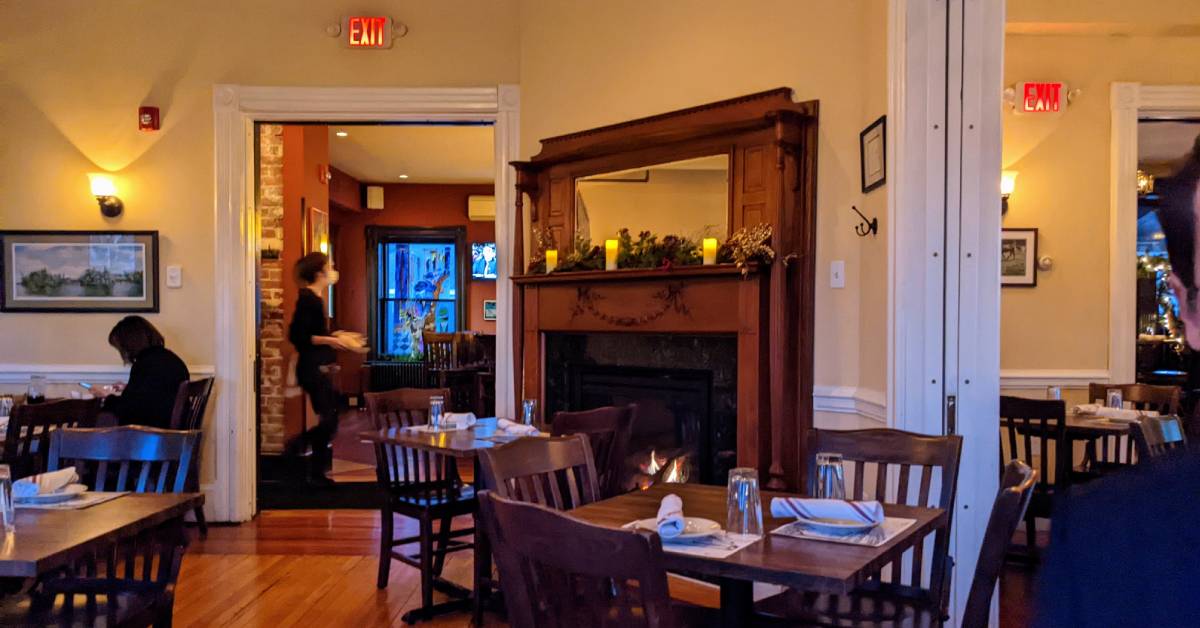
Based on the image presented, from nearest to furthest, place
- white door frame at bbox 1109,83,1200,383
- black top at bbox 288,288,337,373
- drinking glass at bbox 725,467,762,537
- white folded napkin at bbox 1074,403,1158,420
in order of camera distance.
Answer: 1. drinking glass at bbox 725,467,762,537
2. white folded napkin at bbox 1074,403,1158,420
3. white door frame at bbox 1109,83,1200,383
4. black top at bbox 288,288,337,373

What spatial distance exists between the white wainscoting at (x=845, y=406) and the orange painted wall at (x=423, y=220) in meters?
8.97

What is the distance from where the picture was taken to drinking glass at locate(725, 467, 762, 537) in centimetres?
205

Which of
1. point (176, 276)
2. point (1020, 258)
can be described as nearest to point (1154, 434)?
point (1020, 258)

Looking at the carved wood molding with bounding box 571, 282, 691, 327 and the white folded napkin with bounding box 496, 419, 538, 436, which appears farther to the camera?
the carved wood molding with bounding box 571, 282, 691, 327

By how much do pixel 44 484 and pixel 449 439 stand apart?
1.49 meters

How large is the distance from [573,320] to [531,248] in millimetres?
632

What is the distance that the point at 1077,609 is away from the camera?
1.96 ft

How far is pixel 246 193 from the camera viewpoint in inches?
216

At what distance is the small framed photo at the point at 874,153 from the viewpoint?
3.37 meters

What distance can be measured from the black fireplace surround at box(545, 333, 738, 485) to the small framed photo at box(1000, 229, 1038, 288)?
2.48 metres

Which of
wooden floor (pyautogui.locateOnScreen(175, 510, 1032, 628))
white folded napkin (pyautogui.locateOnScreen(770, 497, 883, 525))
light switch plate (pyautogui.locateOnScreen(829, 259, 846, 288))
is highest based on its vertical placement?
light switch plate (pyautogui.locateOnScreen(829, 259, 846, 288))

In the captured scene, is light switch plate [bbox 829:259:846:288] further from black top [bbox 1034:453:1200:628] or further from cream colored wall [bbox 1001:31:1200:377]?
black top [bbox 1034:453:1200:628]

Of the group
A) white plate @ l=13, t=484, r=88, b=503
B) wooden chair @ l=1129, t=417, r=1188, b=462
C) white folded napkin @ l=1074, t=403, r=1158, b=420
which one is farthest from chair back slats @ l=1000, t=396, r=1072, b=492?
white plate @ l=13, t=484, r=88, b=503

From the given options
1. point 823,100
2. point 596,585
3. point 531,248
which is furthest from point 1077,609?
point 531,248
